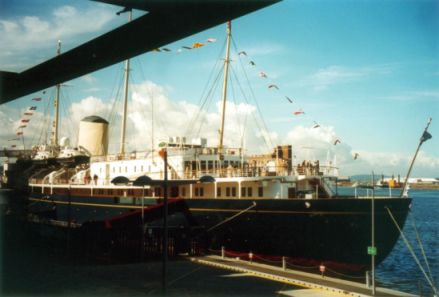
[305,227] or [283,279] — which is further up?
[305,227]

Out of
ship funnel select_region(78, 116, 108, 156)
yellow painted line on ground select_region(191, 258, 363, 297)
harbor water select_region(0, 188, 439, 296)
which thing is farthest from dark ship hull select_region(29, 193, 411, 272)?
ship funnel select_region(78, 116, 108, 156)

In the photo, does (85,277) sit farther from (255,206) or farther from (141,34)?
(141,34)

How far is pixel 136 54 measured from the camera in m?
4.91

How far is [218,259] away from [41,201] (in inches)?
1289

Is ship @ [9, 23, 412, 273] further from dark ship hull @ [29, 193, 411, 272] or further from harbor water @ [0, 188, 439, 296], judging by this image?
harbor water @ [0, 188, 439, 296]

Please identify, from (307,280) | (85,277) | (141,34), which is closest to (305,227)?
(307,280)

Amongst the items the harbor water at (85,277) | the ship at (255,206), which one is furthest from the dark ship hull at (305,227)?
the harbor water at (85,277)

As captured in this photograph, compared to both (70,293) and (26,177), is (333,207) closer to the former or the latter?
(70,293)

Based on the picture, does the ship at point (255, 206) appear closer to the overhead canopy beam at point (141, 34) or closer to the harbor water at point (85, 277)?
the harbor water at point (85, 277)

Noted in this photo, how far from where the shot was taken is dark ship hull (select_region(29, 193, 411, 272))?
25.0m

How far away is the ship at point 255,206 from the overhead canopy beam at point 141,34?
45.5 ft

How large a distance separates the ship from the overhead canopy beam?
546 inches

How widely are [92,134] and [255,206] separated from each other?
32.1 m

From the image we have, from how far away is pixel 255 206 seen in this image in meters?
26.9
